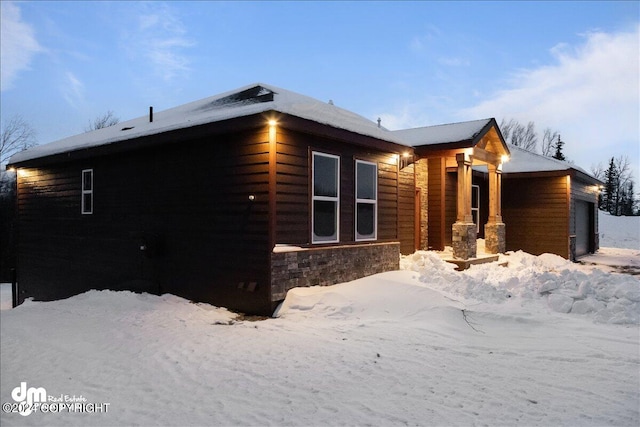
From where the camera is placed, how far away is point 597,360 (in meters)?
5.14

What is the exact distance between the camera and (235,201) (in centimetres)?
816

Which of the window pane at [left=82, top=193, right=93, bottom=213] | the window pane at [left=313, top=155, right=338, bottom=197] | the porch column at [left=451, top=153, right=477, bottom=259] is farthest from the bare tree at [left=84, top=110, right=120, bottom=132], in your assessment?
the window pane at [left=313, top=155, right=338, bottom=197]

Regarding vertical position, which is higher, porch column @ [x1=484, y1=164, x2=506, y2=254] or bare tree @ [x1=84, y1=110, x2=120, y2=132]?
bare tree @ [x1=84, y1=110, x2=120, y2=132]

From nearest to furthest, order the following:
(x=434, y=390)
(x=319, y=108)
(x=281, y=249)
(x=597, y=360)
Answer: (x=434, y=390), (x=597, y=360), (x=281, y=249), (x=319, y=108)

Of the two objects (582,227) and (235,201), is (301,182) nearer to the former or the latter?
(235,201)

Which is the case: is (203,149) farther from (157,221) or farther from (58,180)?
(58,180)

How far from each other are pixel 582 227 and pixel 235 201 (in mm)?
18900

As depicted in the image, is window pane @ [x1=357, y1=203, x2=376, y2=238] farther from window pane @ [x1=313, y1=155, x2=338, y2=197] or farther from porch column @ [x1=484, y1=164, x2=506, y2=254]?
porch column @ [x1=484, y1=164, x2=506, y2=254]

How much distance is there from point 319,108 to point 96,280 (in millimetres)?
7431

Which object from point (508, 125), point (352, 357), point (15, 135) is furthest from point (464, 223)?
point (508, 125)

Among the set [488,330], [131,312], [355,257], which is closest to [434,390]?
[488,330]

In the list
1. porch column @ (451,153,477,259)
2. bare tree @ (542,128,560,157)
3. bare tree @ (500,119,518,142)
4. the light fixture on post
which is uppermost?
bare tree @ (500,119,518,142)

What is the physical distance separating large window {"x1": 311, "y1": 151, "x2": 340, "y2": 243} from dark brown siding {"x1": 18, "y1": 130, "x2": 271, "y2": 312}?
1312mm

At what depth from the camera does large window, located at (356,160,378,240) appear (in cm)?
982
